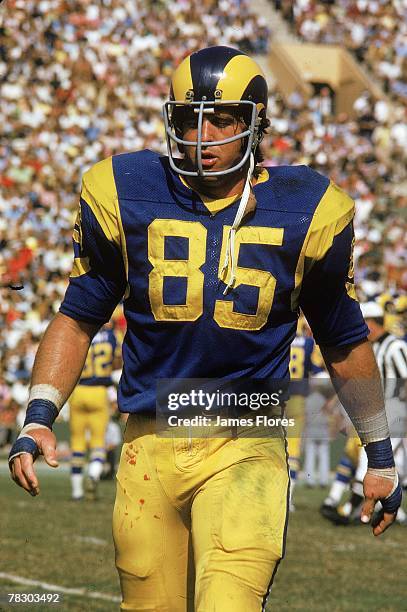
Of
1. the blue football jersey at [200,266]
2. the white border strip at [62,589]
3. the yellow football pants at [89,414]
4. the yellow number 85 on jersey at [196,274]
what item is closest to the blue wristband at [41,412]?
the blue football jersey at [200,266]

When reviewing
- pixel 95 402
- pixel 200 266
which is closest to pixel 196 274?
pixel 200 266

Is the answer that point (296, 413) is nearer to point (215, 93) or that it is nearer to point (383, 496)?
point (383, 496)


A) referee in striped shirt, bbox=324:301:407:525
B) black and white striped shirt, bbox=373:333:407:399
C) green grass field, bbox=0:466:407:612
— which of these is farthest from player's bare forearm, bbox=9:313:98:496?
black and white striped shirt, bbox=373:333:407:399

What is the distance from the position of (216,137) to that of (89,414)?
8.64 m

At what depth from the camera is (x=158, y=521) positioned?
330 centimetres

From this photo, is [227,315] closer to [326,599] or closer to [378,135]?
[326,599]

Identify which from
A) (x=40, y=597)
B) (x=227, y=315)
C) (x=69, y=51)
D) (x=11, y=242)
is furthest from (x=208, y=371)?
(x=69, y=51)

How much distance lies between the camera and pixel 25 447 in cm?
313

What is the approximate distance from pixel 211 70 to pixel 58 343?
2.89 feet

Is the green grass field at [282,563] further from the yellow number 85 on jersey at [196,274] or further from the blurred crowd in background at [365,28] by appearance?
the blurred crowd in background at [365,28]

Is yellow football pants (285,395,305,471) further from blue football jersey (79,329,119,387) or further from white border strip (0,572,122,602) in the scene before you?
blue football jersey (79,329,119,387)

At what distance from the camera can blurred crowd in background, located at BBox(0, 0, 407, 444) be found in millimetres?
16312

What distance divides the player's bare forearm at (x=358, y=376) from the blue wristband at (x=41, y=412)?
2.70 ft

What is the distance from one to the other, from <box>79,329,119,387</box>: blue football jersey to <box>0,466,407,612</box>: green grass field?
1.18 m
